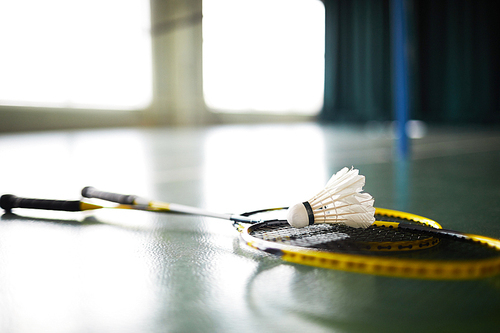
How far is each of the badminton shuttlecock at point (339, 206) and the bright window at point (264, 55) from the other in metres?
9.94

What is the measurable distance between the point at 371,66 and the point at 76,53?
6412 mm

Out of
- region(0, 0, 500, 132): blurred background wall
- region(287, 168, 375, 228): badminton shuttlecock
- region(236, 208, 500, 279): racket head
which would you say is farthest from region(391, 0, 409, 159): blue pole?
region(0, 0, 500, 132): blurred background wall

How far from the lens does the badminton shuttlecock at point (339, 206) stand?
1019 mm

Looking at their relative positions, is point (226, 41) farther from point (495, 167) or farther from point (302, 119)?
point (495, 167)

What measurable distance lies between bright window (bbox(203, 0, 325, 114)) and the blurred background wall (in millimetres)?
275

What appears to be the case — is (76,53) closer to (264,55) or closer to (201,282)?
(264,55)

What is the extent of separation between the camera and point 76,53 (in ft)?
28.8

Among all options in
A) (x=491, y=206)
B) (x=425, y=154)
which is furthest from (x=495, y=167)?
(x=491, y=206)

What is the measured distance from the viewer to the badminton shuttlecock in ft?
3.34

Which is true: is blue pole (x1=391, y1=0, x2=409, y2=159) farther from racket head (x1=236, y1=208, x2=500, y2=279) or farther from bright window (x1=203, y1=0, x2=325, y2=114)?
bright window (x1=203, y1=0, x2=325, y2=114)

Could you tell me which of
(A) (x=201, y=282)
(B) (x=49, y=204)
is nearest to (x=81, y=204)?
(B) (x=49, y=204)

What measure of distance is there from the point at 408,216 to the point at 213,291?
59 centimetres

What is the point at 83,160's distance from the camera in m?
3.34

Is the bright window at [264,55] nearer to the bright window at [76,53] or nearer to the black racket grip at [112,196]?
the bright window at [76,53]
